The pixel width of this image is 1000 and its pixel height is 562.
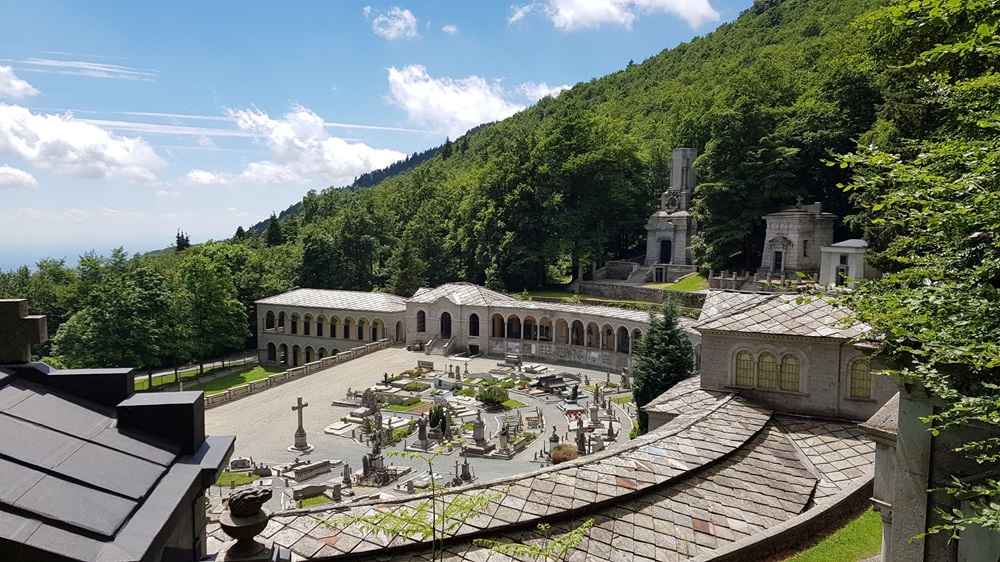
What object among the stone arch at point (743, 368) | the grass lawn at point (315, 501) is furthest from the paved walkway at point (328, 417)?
the stone arch at point (743, 368)

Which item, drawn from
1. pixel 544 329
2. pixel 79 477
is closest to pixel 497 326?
pixel 544 329

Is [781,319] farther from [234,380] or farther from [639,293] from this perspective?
[234,380]

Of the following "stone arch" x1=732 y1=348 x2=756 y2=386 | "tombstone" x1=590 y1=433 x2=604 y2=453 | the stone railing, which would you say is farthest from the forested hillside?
"tombstone" x1=590 y1=433 x2=604 y2=453

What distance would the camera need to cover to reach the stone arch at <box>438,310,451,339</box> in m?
48.7

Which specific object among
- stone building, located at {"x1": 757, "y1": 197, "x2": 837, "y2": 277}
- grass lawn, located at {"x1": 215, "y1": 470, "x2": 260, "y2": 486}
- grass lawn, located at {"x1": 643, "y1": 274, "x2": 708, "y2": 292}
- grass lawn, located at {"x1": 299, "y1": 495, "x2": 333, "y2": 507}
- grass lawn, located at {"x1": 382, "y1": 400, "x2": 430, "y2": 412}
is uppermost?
stone building, located at {"x1": 757, "y1": 197, "x2": 837, "y2": 277}

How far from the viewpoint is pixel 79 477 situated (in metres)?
5.20

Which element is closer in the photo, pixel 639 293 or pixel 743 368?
pixel 743 368

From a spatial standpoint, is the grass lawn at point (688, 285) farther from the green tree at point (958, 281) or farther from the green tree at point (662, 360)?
the green tree at point (958, 281)

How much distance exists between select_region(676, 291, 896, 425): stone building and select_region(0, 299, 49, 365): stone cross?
17.1 metres

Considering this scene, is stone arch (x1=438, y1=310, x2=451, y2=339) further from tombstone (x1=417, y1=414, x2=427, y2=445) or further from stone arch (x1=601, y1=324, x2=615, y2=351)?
tombstone (x1=417, y1=414, x2=427, y2=445)

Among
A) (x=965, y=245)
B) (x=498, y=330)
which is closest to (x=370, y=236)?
(x=498, y=330)

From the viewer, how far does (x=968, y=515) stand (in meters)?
9.88

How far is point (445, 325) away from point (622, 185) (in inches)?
905

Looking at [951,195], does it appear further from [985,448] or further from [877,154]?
[985,448]
